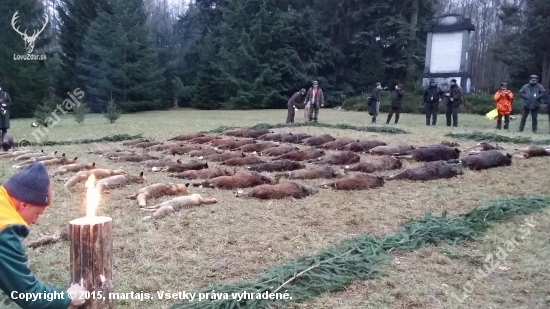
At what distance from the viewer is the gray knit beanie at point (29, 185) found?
222 centimetres

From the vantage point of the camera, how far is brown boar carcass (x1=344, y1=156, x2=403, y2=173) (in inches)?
343

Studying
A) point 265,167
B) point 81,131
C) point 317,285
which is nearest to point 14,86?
point 81,131

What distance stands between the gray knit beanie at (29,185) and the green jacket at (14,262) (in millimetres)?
44

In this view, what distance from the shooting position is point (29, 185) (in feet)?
7.31

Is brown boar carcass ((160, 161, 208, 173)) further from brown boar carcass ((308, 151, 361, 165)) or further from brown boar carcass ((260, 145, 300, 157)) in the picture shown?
brown boar carcass ((308, 151, 361, 165))

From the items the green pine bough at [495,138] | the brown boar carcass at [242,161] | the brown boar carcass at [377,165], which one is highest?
the green pine bough at [495,138]

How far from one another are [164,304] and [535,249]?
3.95m

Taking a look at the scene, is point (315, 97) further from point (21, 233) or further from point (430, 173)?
point (21, 233)

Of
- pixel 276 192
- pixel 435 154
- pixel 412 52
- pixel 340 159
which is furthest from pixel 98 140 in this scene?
pixel 412 52

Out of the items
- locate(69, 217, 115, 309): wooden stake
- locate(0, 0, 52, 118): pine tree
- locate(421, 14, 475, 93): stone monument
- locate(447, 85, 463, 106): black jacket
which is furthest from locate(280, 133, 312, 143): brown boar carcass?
locate(0, 0, 52, 118): pine tree

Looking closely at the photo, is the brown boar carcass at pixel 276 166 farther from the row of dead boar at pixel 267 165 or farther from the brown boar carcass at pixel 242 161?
the brown boar carcass at pixel 242 161

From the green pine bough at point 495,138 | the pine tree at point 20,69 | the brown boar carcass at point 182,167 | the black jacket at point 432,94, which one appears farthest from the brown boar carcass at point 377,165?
the pine tree at point 20,69

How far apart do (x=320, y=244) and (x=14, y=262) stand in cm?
327

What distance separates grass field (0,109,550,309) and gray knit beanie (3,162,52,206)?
62.1 inches
